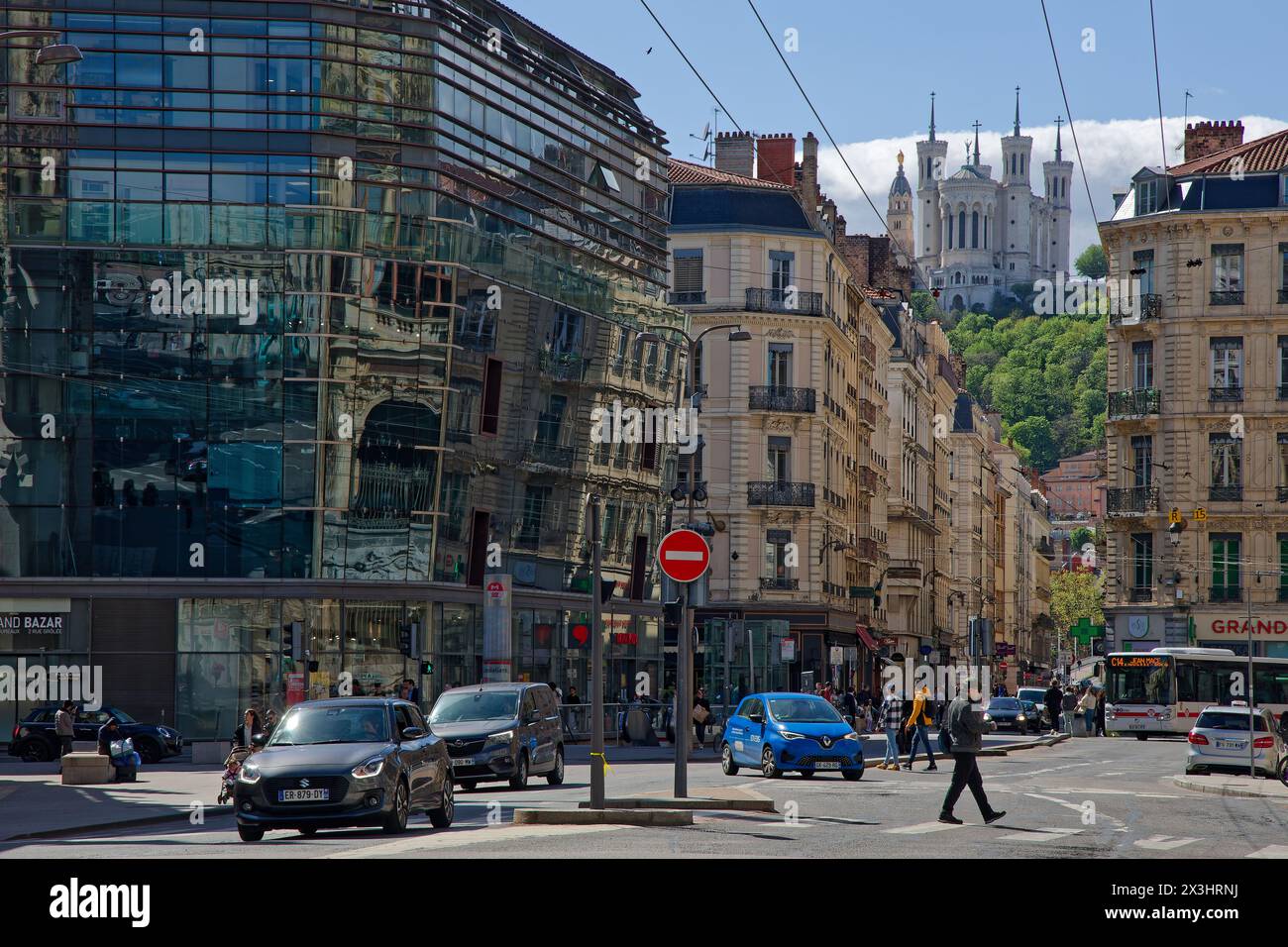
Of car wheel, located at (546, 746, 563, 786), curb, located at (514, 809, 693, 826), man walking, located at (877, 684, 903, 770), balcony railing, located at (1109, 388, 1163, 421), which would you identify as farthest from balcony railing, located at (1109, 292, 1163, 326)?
curb, located at (514, 809, 693, 826)

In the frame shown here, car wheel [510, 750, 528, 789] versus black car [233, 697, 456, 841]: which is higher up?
black car [233, 697, 456, 841]

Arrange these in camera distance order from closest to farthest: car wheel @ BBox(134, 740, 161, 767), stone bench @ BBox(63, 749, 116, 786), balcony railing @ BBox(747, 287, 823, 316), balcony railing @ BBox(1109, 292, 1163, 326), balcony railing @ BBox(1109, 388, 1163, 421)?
stone bench @ BBox(63, 749, 116, 786)
car wheel @ BBox(134, 740, 161, 767)
balcony railing @ BBox(1109, 388, 1163, 421)
balcony railing @ BBox(1109, 292, 1163, 326)
balcony railing @ BBox(747, 287, 823, 316)

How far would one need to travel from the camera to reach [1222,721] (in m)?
37.8

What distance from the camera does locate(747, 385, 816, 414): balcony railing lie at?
7288 cm

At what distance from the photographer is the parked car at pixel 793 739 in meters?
31.9

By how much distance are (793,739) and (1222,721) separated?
10450 mm

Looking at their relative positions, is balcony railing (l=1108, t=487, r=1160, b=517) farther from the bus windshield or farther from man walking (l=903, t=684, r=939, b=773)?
man walking (l=903, t=684, r=939, b=773)

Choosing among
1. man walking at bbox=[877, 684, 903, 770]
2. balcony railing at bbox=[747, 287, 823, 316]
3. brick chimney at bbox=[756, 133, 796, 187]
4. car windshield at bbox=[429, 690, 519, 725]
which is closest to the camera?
car windshield at bbox=[429, 690, 519, 725]

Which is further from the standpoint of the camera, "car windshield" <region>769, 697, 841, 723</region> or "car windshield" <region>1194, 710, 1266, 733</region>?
"car windshield" <region>1194, 710, 1266, 733</region>

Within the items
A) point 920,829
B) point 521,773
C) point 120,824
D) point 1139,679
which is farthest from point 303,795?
point 1139,679

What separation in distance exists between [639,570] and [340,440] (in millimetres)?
17257

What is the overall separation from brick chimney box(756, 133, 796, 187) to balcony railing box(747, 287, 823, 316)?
Answer: 5170mm

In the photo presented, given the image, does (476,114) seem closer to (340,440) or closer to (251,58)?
(251,58)

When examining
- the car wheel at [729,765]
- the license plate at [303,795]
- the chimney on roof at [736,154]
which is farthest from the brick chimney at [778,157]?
the license plate at [303,795]
